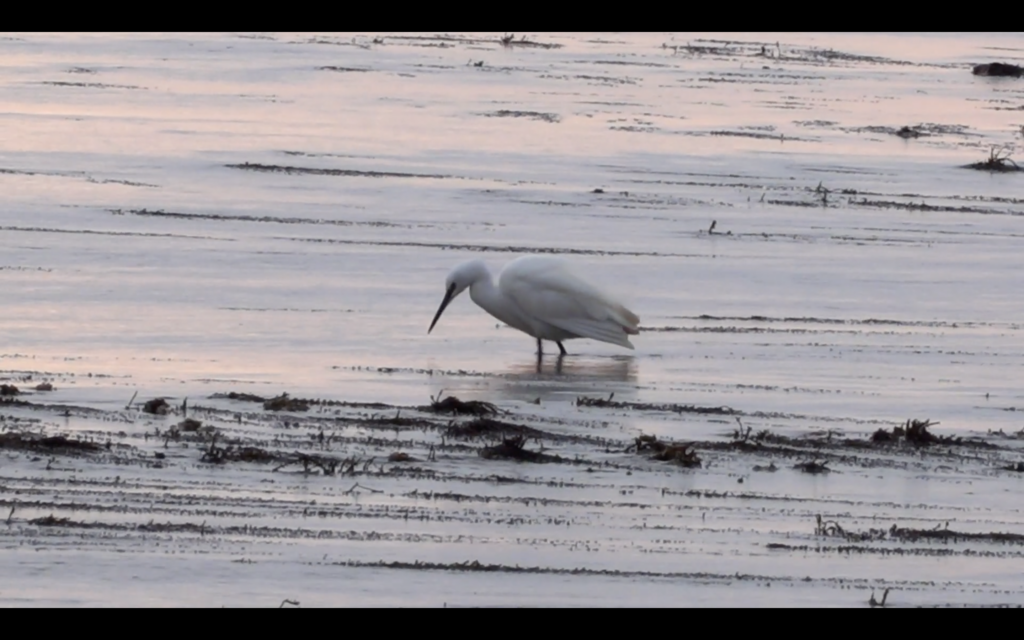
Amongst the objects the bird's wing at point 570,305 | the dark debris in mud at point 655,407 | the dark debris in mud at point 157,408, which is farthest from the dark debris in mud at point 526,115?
the dark debris in mud at point 157,408

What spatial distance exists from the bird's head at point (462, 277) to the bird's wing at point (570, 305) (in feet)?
0.63

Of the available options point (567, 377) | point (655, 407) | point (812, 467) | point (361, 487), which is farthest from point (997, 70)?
point (361, 487)

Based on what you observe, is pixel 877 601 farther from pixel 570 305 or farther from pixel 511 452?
pixel 570 305

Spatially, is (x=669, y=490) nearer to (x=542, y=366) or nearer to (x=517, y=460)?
(x=517, y=460)

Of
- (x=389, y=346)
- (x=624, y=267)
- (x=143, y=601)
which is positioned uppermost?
(x=624, y=267)

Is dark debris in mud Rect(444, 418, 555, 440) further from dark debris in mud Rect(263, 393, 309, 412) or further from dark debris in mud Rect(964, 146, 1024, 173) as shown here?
dark debris in mud Rect(964, 146, 1024, 173)

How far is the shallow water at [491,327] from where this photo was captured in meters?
7.83

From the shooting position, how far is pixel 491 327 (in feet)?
46.3

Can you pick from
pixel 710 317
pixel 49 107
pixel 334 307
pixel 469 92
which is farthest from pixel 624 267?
pixel 469 92

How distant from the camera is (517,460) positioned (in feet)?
30.8

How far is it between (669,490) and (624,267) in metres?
7.06

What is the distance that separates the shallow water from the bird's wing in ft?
0.66

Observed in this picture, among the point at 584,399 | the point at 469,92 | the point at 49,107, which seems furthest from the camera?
the point at 469,92

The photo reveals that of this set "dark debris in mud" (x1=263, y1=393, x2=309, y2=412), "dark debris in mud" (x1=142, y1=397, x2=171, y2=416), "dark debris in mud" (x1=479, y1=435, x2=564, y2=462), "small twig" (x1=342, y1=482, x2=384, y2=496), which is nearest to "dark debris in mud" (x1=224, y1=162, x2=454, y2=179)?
"dark debris in mud" (x1=263, y1=393, x2=309, y2=412)
